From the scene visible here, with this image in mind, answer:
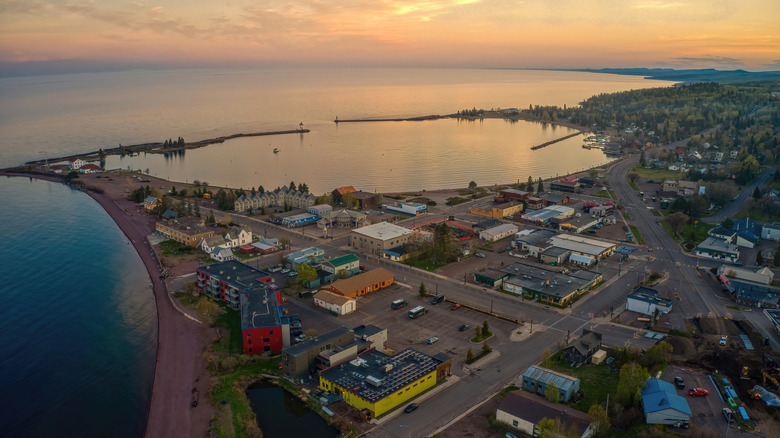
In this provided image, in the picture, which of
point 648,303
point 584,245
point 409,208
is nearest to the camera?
point 648,303

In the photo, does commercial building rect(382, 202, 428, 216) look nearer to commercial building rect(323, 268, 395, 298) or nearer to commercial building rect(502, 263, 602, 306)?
commercial building rect(323, 268, 395, 298)

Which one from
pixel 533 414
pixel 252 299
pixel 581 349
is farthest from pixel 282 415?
pixel 581 349

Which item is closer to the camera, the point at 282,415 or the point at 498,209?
the point at 282,415

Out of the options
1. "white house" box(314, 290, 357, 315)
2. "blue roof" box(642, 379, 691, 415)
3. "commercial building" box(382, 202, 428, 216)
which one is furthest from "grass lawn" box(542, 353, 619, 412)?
"commercial building" box(382, 202, 428, 216)

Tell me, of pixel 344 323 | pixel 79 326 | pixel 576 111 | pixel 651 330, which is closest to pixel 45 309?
pixel 79 326

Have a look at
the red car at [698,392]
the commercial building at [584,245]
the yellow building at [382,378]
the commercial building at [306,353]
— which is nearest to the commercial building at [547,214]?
the commercial building at [584,245]

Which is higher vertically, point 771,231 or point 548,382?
point 771,231

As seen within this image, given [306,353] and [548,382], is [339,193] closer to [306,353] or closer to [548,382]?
[306,353]

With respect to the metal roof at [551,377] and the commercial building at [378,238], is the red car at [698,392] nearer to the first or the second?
the metal roof at [551,377]
